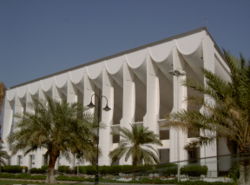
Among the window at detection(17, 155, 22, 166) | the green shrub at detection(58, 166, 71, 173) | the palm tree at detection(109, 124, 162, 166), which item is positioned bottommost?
the green shrub at detection(58, 166, 71, 173)

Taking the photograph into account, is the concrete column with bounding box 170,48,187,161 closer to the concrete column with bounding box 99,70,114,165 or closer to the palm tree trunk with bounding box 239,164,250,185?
the concrete column with bounding box 99,70,114,165

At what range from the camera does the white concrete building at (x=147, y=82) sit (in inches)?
1556

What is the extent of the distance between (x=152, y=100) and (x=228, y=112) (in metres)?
28.7

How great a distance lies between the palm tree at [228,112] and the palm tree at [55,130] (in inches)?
542

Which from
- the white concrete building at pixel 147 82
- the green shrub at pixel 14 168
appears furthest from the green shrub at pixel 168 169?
the green shrub at pixel 14 168

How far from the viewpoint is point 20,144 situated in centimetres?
2858

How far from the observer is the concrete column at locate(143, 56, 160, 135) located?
4278 centimetres

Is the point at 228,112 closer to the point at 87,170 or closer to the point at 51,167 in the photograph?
the point at 51,167

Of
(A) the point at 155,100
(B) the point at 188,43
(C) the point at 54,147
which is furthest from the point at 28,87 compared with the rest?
(C) the point at 54,147

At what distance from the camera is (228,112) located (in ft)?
48.4

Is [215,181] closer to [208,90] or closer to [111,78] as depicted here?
[208,90]

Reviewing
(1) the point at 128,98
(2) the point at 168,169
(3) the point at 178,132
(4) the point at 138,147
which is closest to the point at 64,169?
(1) the point at 128,98

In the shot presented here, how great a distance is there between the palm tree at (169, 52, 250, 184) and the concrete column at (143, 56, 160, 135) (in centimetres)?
2711

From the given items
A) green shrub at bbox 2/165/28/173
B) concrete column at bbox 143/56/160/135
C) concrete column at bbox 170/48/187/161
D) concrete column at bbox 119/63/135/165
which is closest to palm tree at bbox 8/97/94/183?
concrete column at bbox 170/48/187/161
